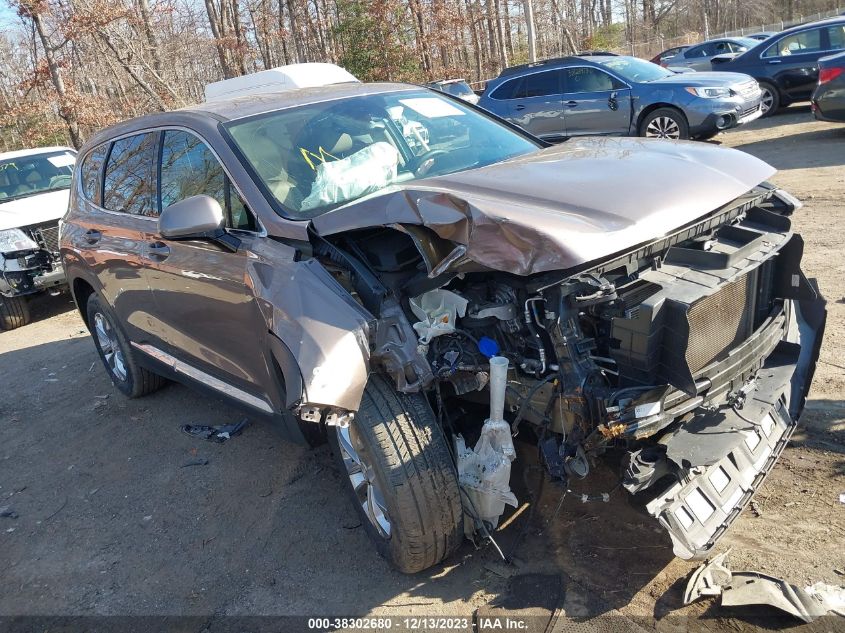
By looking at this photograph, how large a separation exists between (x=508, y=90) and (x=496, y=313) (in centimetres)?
1076

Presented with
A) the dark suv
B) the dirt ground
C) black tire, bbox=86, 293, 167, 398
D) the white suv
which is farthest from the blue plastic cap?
the dark suv

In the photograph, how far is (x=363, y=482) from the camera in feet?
9.85

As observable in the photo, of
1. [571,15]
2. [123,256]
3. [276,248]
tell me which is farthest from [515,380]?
[571,15]

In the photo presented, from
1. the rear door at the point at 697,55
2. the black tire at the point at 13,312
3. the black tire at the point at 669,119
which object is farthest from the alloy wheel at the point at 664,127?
the rear door at the point at 697,55

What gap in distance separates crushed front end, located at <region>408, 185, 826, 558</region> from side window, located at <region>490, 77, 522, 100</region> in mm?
10000

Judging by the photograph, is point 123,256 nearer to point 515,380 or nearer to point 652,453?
point 515,380

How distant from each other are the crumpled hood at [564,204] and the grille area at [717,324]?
0.32 m

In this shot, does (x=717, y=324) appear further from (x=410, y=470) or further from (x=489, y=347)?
(x=410, y=470)

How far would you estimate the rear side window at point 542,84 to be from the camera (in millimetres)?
11844

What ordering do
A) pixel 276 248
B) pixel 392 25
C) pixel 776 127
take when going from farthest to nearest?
pixel 392 25
pixel 776 127
pixel 276 248

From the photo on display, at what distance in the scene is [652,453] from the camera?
8.32ft

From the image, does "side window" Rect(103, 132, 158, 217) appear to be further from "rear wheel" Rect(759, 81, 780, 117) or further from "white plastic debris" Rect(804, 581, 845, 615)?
"rear wheel" Rect(759, 81, 780, 117)

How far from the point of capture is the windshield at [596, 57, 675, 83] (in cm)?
1135

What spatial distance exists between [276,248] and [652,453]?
178 centimetres
